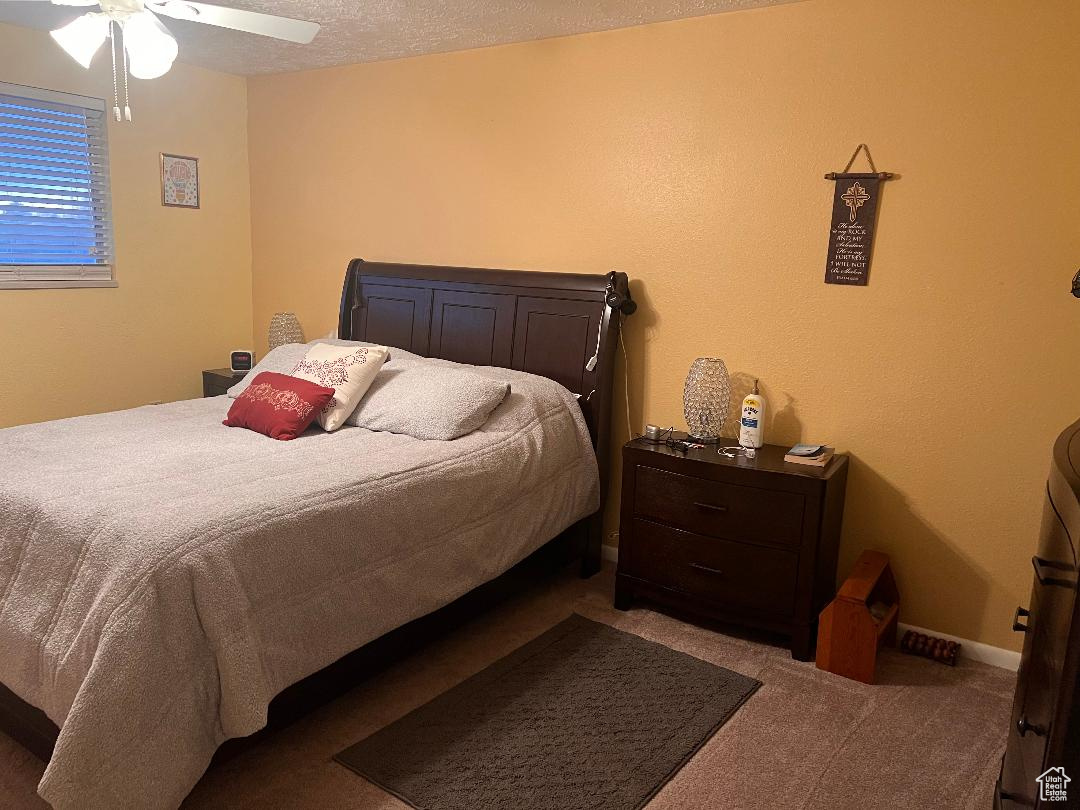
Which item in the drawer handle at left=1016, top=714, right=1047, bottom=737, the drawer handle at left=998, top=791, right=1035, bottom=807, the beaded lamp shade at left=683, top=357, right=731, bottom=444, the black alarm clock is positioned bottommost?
the drawer handle at left=998, top=791, right=1035, bottom=807

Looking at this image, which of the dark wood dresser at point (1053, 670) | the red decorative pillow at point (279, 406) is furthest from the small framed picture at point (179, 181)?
the dark wood dresser at point (1053, 670)

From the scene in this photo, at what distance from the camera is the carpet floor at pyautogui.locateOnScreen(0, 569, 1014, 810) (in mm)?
2031

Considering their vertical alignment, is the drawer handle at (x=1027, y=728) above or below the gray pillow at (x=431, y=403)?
below

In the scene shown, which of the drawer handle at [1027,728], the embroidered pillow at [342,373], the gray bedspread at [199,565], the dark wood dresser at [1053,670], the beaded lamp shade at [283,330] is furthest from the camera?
Result: the beaded lamp shade at [283,330]

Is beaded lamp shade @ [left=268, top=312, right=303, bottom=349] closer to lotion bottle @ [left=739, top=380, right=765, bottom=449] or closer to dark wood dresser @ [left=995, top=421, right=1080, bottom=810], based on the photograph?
lotion bottle @ [left=739, top=380, right=765, bottom=449]

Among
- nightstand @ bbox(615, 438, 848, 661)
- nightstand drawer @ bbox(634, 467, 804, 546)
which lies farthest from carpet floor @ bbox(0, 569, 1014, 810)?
nightstand drawer @ bbox(634, 467, 804, 546)

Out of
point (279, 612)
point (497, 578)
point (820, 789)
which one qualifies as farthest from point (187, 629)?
point (820, 789)

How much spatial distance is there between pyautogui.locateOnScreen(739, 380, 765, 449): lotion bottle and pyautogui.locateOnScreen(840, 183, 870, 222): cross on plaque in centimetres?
71

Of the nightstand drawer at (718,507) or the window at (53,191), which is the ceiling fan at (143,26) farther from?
the nightstand drawer at (718,507)

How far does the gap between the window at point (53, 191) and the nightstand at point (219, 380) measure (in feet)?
Result: 2.07

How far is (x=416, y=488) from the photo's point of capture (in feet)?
7.95

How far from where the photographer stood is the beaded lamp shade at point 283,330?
4203 millimetres

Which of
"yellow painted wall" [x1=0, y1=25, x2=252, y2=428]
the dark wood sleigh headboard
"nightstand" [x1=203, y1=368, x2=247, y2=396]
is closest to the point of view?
the dark wood sleigh headboard

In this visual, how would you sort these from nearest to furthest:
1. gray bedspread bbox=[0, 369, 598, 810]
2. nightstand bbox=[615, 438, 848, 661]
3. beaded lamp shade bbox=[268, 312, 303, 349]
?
gray bedspread bbox=[0, 369, 598, 810], nightstand bbox=[615, 438, 848, 661], beaded lamp shade bbox=[268, 312, 303, 349]
